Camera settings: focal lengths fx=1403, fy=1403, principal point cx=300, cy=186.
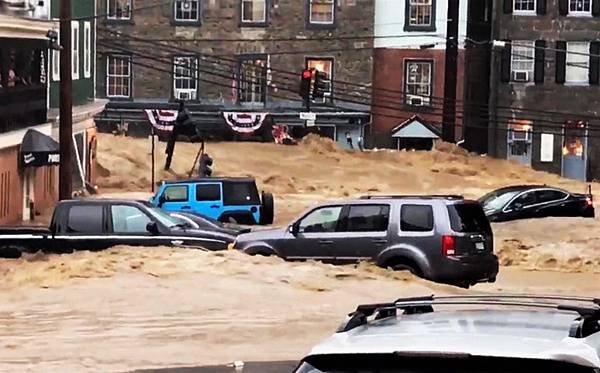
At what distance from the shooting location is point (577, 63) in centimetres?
6631

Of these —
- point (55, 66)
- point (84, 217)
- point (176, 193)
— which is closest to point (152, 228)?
point (84, 217)

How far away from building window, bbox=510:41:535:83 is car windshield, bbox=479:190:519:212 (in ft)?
89.6

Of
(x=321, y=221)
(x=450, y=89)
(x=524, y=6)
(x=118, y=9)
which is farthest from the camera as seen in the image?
(x=118, y=9)

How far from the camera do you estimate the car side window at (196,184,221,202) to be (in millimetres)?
37438

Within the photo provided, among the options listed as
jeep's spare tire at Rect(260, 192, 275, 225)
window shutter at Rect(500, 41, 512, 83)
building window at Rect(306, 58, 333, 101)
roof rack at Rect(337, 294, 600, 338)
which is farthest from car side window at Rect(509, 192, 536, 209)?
roof rack at Rect(337, 294, 600, 338)

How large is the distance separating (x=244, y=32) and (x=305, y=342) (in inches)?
2071

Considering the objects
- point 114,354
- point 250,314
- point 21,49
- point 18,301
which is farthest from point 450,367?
point 21,49

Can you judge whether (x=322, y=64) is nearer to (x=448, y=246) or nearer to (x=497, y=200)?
(x=497, y=200)

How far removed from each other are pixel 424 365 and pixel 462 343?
16 cm

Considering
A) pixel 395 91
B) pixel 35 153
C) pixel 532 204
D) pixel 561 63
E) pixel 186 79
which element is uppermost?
pixel 561 63

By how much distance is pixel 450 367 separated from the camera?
4.98 meters

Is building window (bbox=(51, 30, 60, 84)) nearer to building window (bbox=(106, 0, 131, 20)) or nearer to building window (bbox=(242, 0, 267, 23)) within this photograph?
building window (bbox=(106, 0, 131, 20))

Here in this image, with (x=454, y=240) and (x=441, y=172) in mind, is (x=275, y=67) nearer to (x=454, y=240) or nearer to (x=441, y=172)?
(x=441, y=172)

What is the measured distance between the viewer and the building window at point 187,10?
69.3 meters
